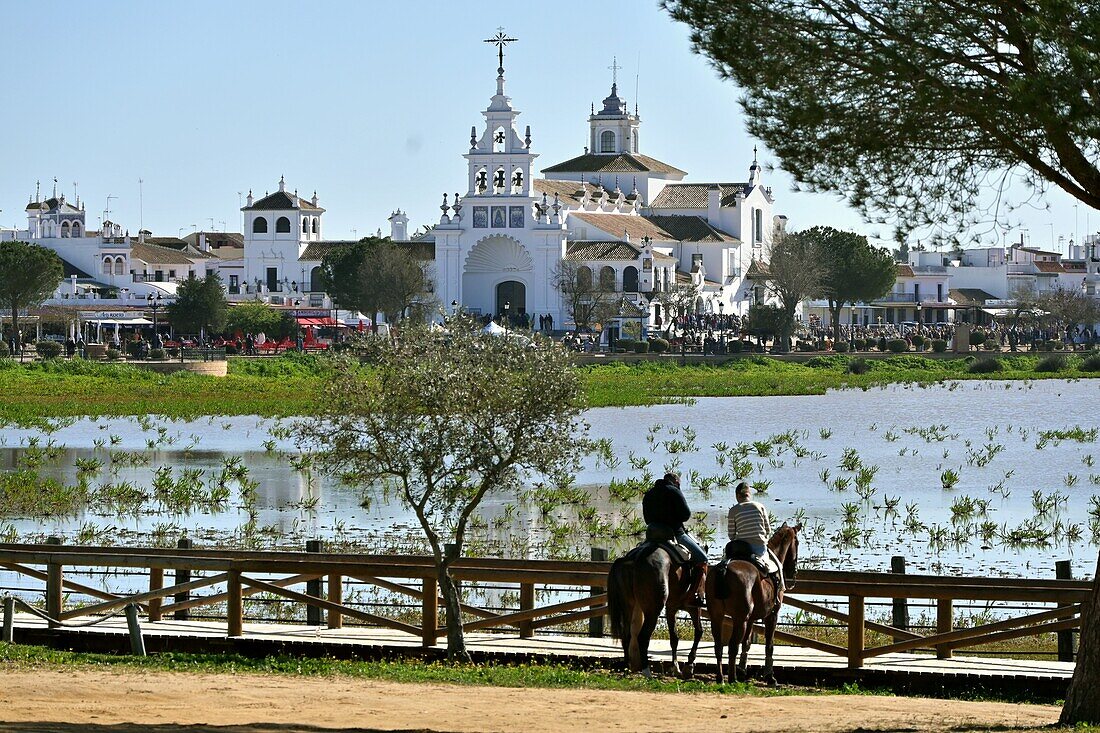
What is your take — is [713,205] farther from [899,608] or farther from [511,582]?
[511,582]

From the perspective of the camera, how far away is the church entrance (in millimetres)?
113938

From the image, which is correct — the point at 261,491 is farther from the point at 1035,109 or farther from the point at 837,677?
the point at 1035,109

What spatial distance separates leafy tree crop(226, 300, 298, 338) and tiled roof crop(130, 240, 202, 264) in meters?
34.5

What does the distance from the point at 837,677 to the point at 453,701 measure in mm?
3635

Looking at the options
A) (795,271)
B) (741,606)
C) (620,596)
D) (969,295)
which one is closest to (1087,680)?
(741,606)

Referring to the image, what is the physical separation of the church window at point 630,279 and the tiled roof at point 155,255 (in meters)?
41.6

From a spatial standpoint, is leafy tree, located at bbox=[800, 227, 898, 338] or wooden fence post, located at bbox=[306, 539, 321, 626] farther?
leafy tree, located at bbox=[800, 227, 898, 338]

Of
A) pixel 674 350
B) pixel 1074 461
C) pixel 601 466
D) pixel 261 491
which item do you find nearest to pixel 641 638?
pixel 261 491

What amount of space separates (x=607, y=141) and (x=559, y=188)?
16250mm

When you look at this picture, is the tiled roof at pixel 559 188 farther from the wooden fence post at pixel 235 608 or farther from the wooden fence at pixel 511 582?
the wooden fence post at pixel 235 608

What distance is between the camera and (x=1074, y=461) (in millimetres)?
42625

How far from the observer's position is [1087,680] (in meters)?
13.7

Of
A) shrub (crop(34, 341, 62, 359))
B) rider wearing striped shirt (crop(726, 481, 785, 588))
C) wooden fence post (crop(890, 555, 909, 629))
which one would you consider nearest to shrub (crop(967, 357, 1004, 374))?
shrub (crop(34, 341, 62, 359))

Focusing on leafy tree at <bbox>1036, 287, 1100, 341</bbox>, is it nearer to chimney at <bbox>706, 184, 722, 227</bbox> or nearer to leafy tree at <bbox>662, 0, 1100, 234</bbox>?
chimney at <bbox>706, 184, 722, 227</bbox>
